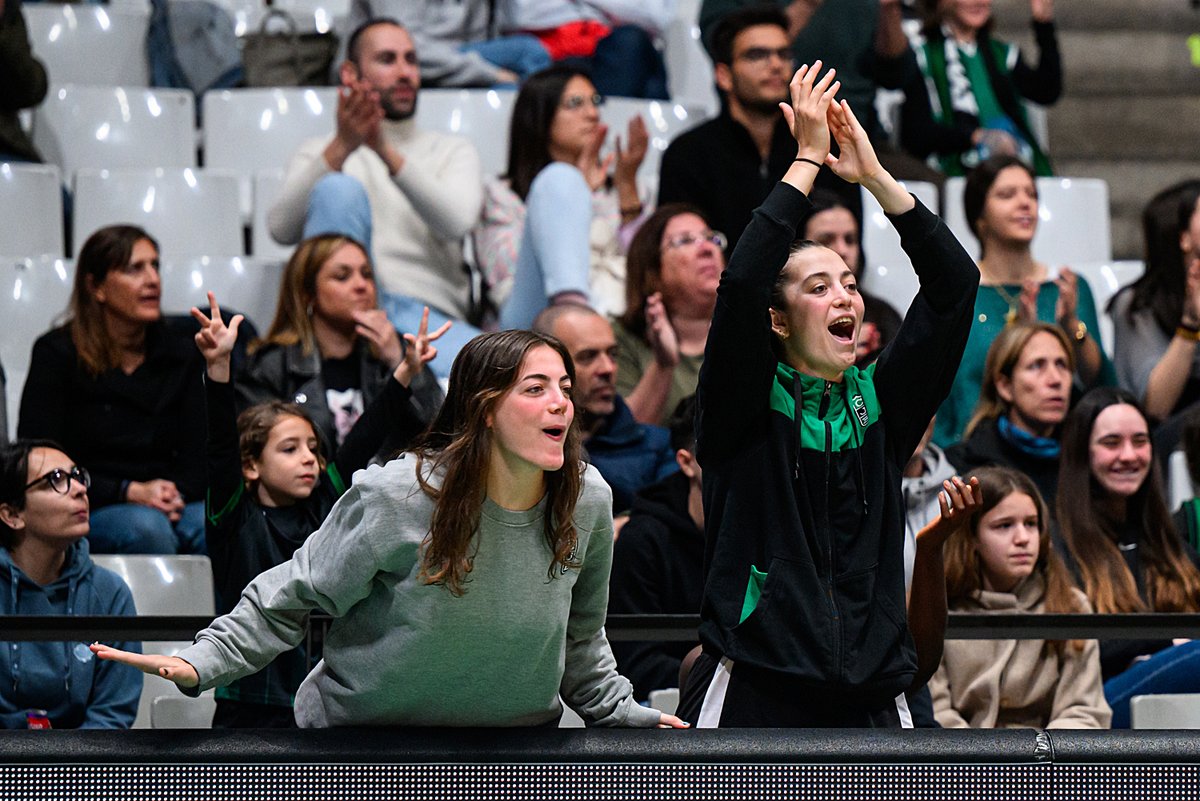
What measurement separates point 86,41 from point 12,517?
3.09 meters

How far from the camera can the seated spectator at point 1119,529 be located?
4.14 m

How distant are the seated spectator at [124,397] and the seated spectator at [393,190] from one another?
552 millimetres

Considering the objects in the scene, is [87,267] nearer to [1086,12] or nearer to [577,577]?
[577,577]

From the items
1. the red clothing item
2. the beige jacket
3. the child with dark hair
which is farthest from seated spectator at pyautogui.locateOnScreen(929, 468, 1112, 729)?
the red clothing item

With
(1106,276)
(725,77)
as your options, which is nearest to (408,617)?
(725,77)

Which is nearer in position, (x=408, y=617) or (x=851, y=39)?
(x=408, y=617)

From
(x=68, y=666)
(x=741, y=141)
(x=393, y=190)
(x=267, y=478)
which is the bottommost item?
(x=68, y=666)

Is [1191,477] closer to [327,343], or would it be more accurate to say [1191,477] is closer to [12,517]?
[327,343]

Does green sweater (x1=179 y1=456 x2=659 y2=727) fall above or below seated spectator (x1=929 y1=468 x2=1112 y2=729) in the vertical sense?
above

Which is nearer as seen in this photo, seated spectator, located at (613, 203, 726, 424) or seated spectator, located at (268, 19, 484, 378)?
seated spectator, located at (613, 203, 726, 424)

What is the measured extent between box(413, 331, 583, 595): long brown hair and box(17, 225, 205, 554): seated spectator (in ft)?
6.19

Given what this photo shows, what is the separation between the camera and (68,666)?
3627 millimetres

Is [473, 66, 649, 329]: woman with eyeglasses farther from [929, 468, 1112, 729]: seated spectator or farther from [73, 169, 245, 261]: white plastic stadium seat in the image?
[929, 468, 1112, 729]: seated spectator

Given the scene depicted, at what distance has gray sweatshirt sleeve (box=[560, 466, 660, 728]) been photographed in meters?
2.68
